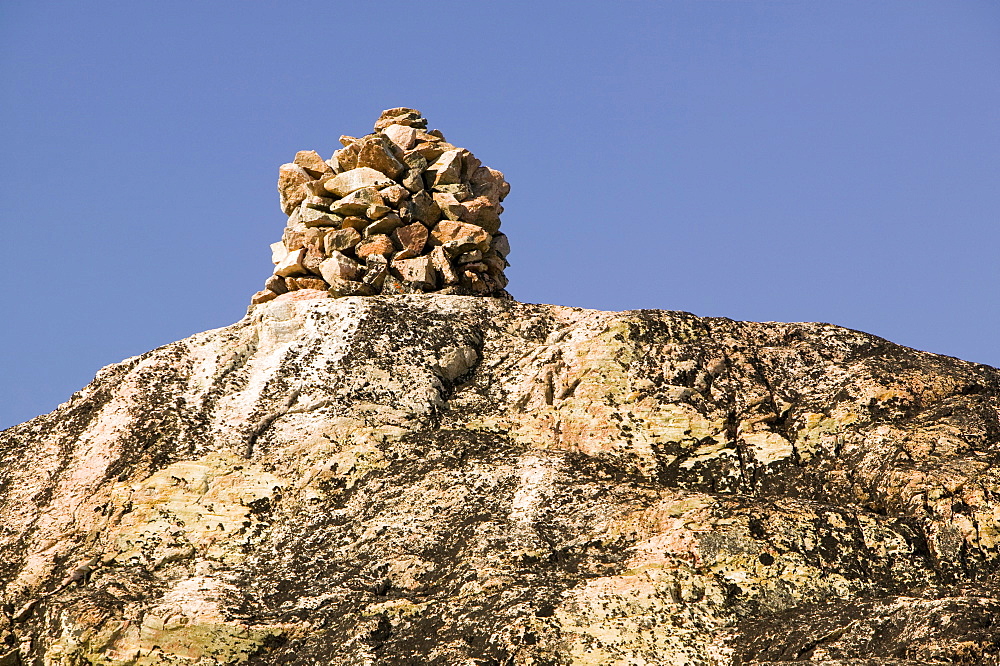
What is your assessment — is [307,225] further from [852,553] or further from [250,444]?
[852,553]

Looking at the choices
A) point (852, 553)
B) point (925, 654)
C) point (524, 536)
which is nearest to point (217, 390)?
point (524, 536)

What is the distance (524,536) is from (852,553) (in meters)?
4.12

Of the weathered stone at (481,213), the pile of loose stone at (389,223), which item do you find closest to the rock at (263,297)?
the pile of loose stone at (389,223)

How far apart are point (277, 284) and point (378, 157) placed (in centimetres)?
331

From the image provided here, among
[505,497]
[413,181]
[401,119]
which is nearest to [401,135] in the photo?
[401,119]

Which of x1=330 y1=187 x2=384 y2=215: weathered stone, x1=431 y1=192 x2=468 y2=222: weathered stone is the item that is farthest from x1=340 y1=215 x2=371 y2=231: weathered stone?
x1=431 y1=192 x2=468 y2=222: weathered stone

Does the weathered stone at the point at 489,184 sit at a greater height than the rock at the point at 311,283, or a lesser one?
greater

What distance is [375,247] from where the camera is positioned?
23.9 metres

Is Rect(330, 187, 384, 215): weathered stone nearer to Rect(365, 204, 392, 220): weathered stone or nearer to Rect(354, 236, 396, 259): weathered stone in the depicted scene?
Rect(365, 204, 392, 220): weathered stone

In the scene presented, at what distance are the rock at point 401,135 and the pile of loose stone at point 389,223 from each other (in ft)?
0.07

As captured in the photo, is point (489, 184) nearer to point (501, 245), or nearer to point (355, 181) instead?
point (501, 245)

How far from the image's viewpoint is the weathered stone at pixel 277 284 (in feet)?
82.6

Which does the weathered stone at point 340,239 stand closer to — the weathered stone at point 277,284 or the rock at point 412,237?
the rock at point 412,237

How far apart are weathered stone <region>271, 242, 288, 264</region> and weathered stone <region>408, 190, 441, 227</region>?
3004 millimetres
